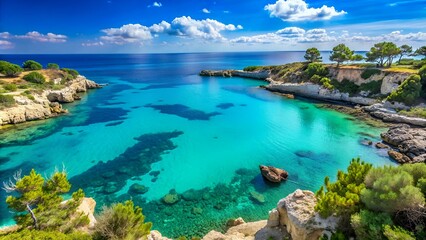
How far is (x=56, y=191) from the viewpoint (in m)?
12.3

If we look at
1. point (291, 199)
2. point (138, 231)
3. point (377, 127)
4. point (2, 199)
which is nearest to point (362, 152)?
point (377, 127)

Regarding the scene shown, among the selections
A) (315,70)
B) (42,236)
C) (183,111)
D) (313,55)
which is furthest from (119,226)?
(313,55)

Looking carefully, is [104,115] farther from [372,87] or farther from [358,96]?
[372,87]

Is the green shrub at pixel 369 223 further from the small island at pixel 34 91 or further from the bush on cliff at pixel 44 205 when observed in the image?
the small island at pixel 34 91

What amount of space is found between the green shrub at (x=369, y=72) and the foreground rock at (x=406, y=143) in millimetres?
24465

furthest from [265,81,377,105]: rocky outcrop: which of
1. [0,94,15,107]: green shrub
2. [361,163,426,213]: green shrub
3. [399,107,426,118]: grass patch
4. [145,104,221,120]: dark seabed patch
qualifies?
[0,94,15,107]: green shrub

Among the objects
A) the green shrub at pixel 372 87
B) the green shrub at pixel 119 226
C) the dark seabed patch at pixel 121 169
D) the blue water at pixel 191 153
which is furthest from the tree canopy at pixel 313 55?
the green shrub at pixel 119 226

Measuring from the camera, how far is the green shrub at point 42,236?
34.7ft

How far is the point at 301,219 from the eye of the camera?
12.1 m

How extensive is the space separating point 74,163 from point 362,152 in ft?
106

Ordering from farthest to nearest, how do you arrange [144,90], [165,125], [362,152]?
1. [144,90]
2. [165,125]
3. [362,152]

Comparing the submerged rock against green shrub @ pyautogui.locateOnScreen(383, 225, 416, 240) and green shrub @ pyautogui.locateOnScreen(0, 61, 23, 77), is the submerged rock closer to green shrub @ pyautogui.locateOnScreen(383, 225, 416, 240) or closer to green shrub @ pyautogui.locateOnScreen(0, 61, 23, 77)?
green shrub @ pyautogui.locateOnScreen(383, 225, 416, 240)

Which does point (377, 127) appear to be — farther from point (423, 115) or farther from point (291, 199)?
point (291, 199)

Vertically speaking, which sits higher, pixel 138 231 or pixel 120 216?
pixel 120 216
